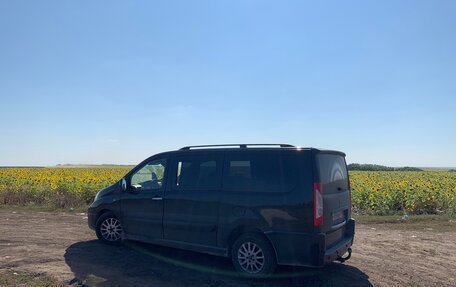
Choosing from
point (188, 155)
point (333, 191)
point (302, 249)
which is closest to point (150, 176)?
point (188, 155)

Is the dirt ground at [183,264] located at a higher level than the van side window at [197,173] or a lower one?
lower

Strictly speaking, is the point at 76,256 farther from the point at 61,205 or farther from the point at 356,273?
the point at 61,205

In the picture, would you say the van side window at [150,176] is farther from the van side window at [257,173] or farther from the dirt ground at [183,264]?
the van side window at [257,173]

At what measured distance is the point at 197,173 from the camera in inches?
259

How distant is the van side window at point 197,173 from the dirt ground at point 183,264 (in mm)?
1352

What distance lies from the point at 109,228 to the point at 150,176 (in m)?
1.47

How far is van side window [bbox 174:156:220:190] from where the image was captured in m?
6.33

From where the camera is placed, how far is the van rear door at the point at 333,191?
5520 millimetres

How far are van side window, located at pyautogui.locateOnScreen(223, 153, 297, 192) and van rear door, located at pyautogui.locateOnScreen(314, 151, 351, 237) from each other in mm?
442

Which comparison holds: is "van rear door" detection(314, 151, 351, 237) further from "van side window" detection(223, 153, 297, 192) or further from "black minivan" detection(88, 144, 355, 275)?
"van side window" detection(223, 153, 297, 192)

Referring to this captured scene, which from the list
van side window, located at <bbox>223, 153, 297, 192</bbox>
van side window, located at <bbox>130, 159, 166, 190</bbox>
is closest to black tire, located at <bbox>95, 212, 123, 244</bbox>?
van side window, located at <bbox>130, 159, 166, 190</bbox>

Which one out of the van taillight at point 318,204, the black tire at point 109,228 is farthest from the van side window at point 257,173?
the black tire at point 109,228

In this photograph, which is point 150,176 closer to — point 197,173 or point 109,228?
point 197,173

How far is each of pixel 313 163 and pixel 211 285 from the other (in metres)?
2.31
